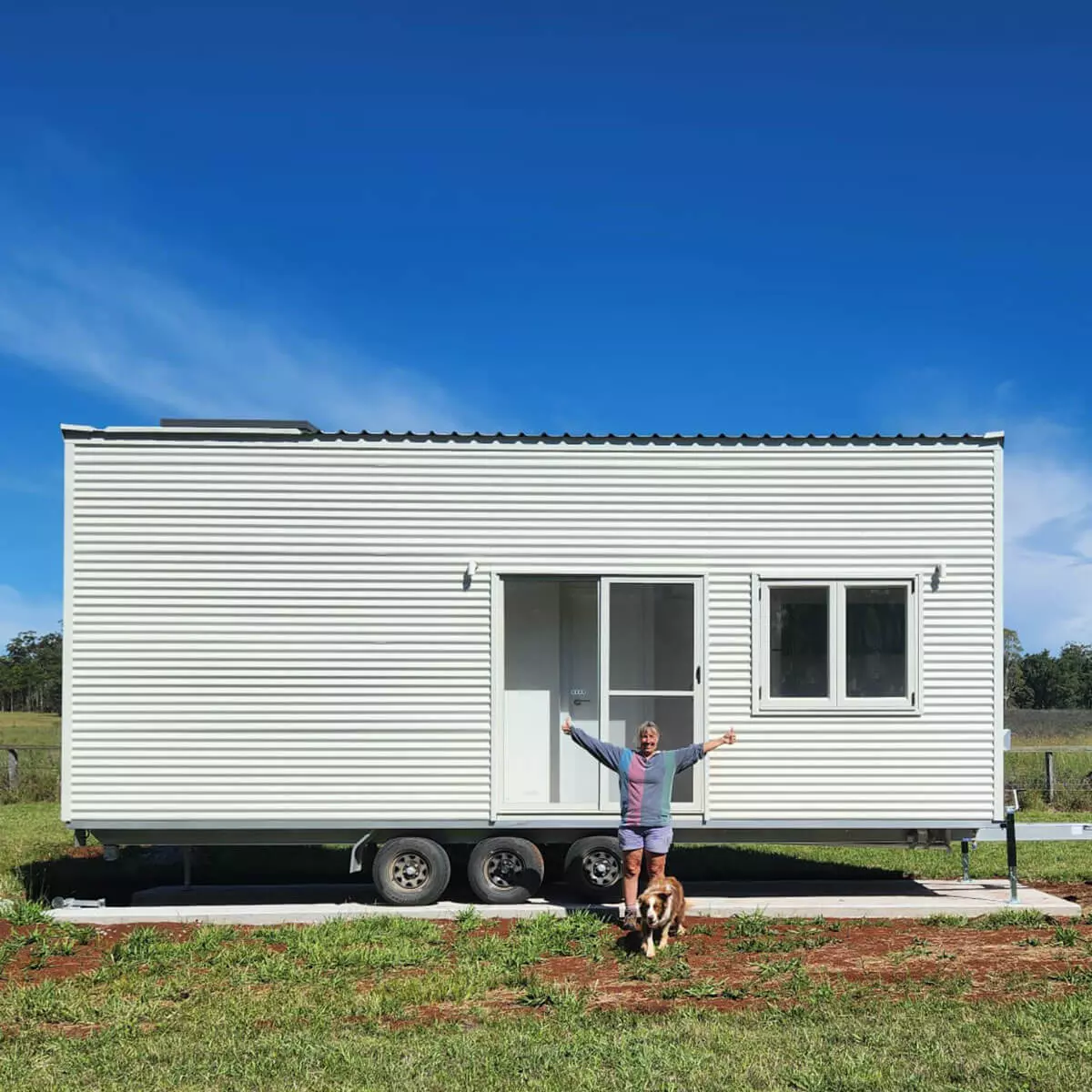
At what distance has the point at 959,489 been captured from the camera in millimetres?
9328

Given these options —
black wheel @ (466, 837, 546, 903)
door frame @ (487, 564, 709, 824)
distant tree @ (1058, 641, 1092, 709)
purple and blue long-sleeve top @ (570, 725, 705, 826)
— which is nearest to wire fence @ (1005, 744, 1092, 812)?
door frame @ (487, 564, 709, 824)

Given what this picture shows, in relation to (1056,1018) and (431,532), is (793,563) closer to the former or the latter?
(431,532)

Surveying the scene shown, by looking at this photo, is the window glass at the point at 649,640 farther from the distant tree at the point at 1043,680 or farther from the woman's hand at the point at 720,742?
the distant tree at the point at 1043,680

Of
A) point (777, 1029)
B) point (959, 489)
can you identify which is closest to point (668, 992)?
point (777, 1029)

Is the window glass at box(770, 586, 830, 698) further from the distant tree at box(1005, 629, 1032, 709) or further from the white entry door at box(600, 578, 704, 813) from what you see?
the distant tree at box(1005, 629, 1032, 709)

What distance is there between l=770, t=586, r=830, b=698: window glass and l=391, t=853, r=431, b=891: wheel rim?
9.69 feet

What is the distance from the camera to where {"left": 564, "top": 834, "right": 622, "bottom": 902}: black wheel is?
907 centimetres

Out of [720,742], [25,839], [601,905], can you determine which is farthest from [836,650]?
[25,839]

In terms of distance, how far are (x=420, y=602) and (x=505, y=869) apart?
211 cm

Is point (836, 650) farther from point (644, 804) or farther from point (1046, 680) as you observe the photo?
point (1046, 680)

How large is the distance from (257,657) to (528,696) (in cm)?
231

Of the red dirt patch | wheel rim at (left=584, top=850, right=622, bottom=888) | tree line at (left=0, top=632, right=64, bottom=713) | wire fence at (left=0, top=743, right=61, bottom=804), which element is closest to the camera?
wheel rim at (left=584, top=850, right=622, bottom=888)

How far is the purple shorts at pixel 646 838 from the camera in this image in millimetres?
8078

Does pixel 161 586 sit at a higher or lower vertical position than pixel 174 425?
lower
